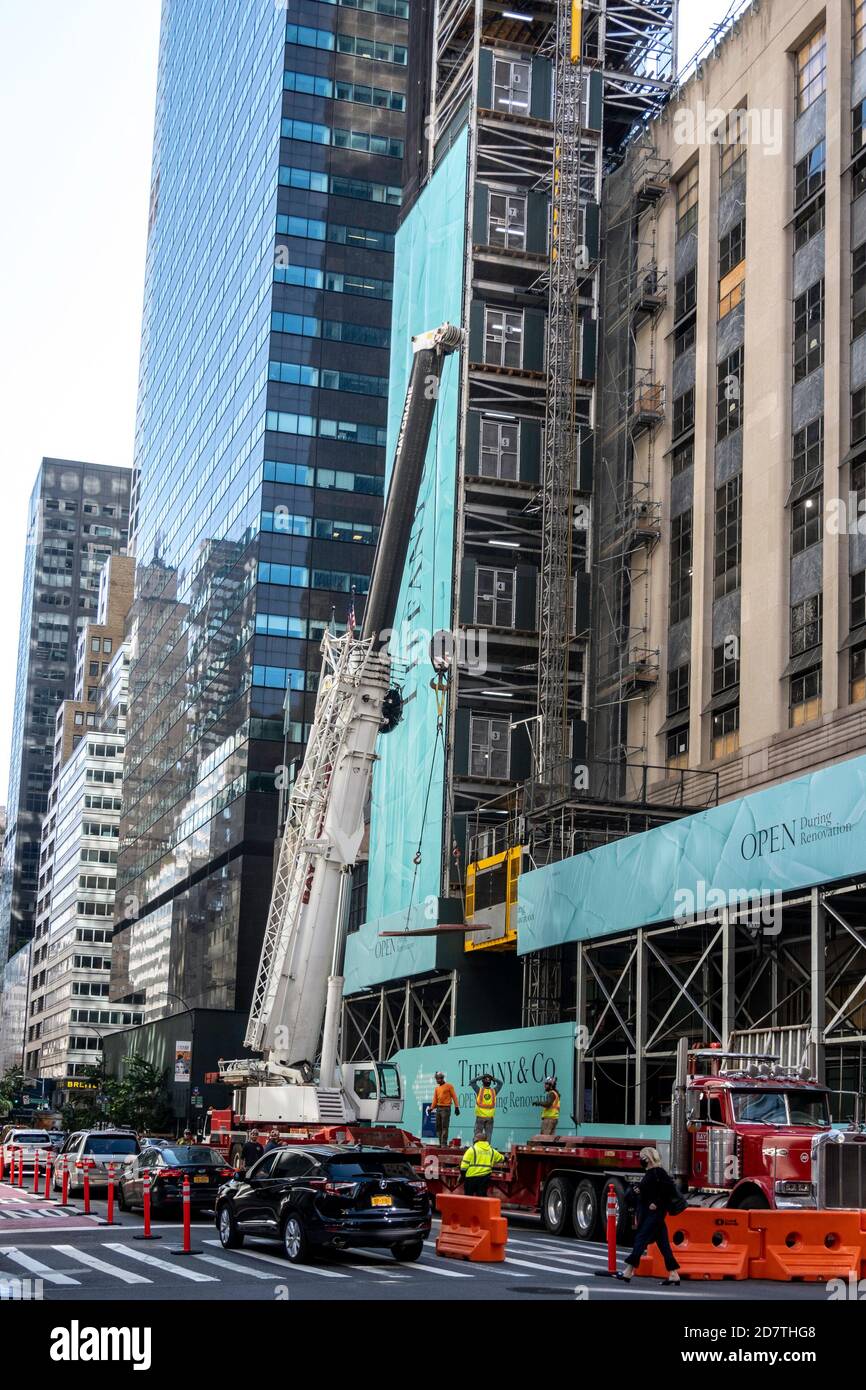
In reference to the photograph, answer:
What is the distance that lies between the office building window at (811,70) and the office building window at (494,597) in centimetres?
1910

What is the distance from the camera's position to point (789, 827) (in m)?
31.7

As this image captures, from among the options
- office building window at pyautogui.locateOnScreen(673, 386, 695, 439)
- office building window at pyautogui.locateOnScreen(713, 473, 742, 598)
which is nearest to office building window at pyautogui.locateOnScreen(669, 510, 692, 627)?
office building window at pyautogui.locateOnScreen(713, 473, 742, 598)

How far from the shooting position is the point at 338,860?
37.3 m

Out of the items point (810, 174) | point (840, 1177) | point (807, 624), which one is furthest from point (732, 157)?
point (840, 1177)

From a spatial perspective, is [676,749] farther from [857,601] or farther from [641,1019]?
[641,1019]

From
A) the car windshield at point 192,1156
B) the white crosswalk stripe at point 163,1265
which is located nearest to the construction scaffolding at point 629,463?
the car windshield at point 192,1156

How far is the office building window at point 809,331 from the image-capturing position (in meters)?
42.9

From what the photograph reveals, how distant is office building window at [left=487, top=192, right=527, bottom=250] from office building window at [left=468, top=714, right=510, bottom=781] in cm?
1782

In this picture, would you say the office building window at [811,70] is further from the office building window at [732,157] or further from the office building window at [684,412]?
the office building window at [684,412]

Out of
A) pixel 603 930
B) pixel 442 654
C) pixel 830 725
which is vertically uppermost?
pixel 442 654

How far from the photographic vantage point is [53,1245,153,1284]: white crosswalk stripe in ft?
60.8

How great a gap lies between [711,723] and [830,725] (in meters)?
7.70
